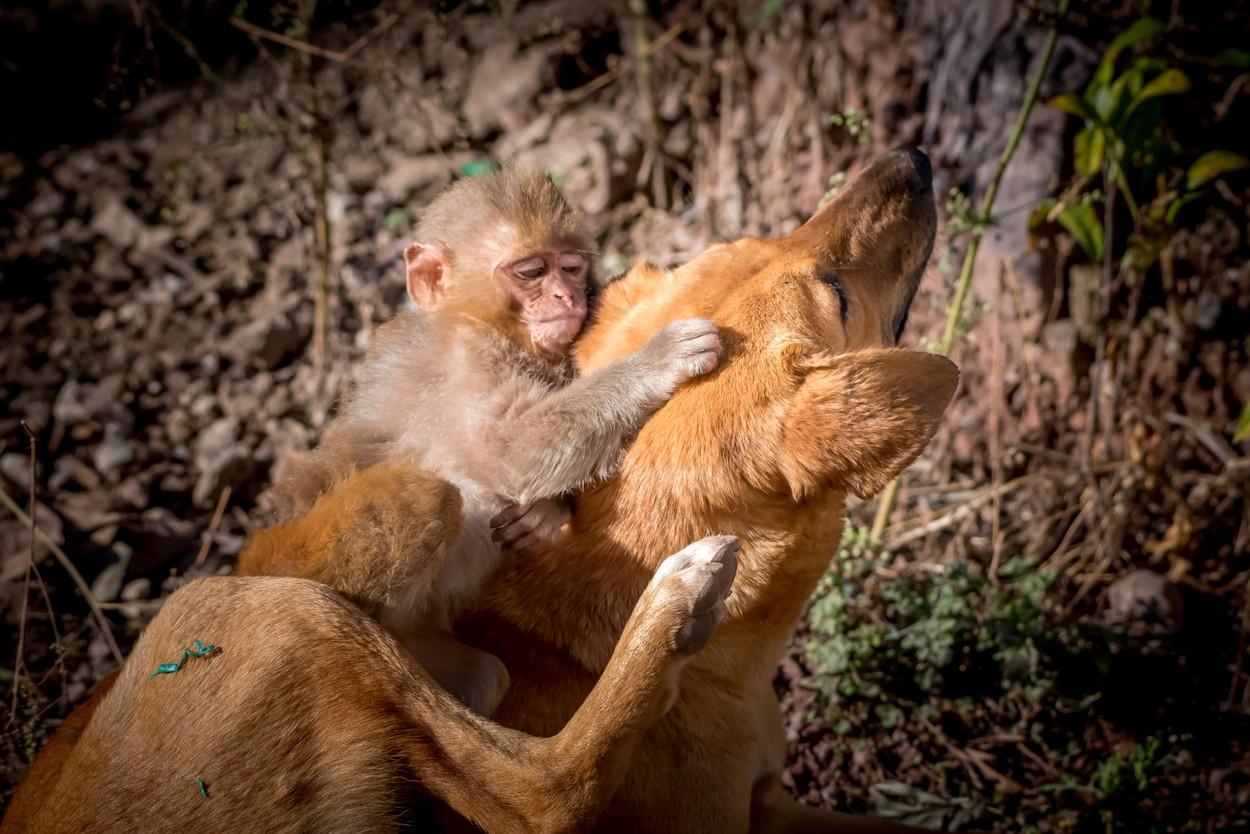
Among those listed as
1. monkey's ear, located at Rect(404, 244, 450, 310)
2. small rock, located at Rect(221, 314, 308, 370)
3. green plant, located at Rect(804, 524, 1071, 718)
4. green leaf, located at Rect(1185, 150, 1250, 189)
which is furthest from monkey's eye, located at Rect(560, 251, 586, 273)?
green leaf, located at Rect(1185, 150, 1250, 189)

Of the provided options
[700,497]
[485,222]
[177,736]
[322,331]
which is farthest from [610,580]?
[322,331]

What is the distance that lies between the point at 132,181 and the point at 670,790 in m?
6.84

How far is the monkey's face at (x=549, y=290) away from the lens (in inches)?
150

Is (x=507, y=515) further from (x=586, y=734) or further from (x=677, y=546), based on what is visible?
(x=586, y=734)

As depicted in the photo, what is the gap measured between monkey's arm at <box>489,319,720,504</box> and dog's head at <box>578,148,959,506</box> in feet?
0.26

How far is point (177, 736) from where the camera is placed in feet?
8.78

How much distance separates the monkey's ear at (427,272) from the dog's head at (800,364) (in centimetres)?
105

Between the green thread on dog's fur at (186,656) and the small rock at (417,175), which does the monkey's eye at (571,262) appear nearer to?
the green thread on dog's fur at (186,656)

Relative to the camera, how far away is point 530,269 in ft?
13.0

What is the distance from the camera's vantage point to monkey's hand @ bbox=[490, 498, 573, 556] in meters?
3.13

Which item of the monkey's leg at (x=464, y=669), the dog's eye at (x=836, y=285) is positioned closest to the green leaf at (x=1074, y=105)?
the dog's eye at (x=836, y=285)

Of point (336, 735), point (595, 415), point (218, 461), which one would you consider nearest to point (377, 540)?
point (336, 735)

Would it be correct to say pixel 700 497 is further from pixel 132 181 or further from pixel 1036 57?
pixel 132 181

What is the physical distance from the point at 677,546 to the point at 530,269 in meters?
1.51
